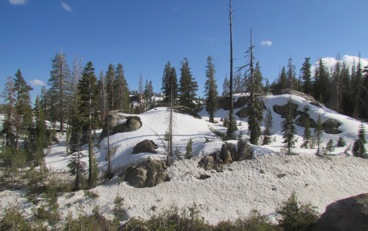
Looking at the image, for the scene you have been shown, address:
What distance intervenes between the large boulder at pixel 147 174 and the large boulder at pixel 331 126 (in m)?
28.9

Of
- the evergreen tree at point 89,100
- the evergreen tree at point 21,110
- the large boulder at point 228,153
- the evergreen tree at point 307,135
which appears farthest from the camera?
the evergreen tree at point 21,110

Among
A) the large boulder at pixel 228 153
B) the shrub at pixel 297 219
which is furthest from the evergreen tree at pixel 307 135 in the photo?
the shrub at pixel 297 219

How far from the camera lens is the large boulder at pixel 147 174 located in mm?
18344

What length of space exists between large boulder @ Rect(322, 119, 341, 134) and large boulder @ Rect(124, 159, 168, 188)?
2887 cm

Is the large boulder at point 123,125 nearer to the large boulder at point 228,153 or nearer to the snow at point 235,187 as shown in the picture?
the snow at point 235,187

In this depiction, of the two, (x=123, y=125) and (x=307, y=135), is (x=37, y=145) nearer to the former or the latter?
(x=123, y=125)

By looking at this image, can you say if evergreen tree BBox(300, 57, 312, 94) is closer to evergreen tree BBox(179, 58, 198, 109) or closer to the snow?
evergreen tree BBox(179, 58, 198, 109)

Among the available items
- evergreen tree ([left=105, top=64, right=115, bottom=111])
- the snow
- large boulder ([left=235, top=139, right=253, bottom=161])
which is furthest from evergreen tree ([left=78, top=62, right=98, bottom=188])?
evergreen tree ([left=105, top=64, right=115, bottom=111])

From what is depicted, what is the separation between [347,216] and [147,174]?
1475 centimetres

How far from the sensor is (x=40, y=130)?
28484mm

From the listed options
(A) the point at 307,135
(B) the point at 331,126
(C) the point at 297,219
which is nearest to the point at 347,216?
(C) the point at 297,219

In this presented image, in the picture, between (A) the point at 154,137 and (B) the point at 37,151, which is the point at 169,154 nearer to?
(A) the point at 154,137

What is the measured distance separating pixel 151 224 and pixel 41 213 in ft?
29.5

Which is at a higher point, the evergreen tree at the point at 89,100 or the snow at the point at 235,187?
the evergreen tree at the point at 89,100
